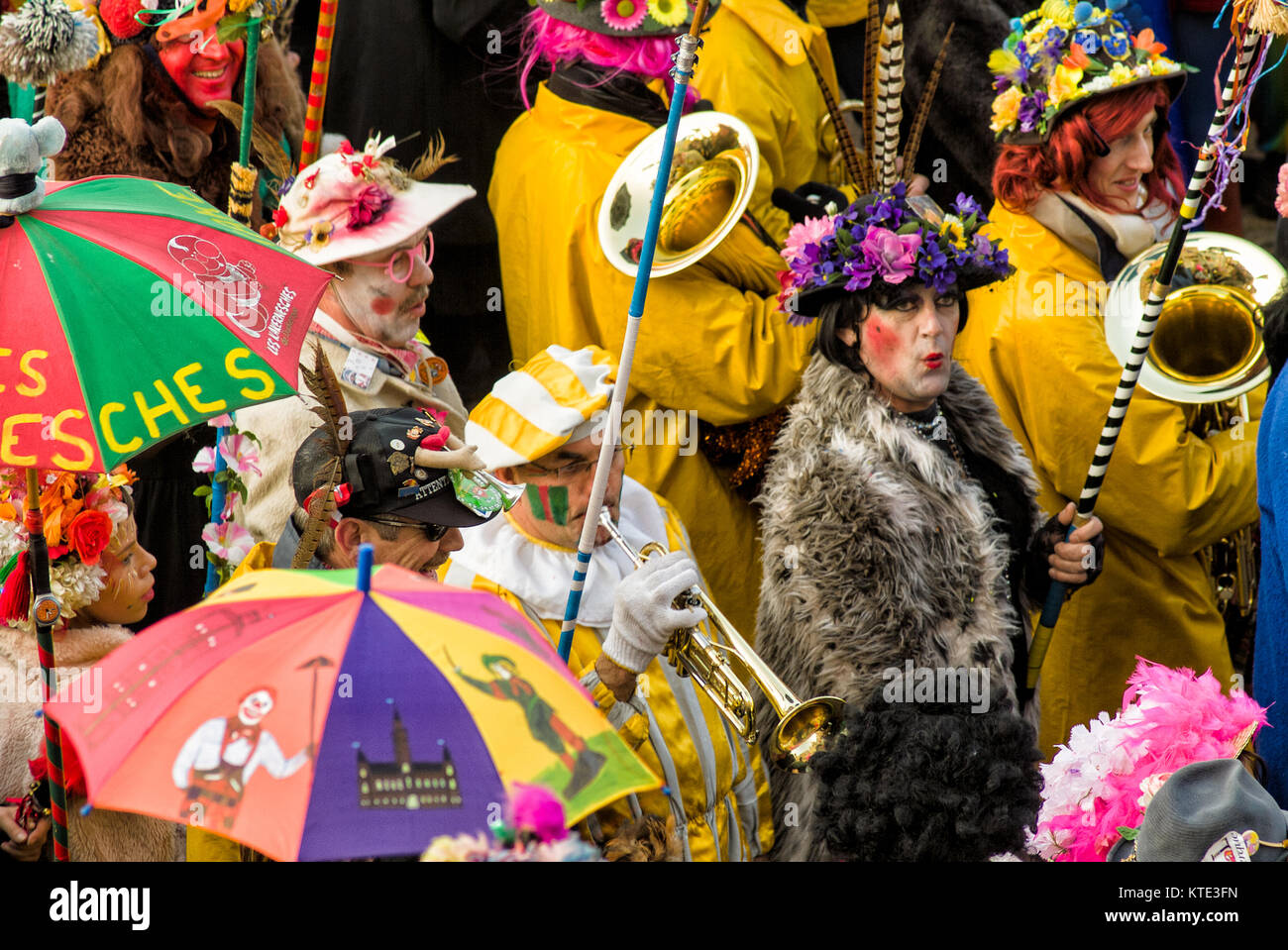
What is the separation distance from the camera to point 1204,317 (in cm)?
491

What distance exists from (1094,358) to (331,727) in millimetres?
A: 3511

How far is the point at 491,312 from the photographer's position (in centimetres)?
664

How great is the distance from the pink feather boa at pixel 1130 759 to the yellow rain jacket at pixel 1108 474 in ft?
7.09

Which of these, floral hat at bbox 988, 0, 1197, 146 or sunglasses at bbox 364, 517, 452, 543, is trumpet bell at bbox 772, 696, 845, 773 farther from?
floral hat at bbox 988, 0, 1197, 146

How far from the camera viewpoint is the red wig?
518 centimetres

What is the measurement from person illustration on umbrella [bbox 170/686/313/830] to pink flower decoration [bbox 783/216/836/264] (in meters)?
2.53

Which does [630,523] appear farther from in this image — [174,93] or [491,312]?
[491,312]

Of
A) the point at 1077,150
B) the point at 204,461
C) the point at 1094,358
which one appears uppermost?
the point at 1077,150

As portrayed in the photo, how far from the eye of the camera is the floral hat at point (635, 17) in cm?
514

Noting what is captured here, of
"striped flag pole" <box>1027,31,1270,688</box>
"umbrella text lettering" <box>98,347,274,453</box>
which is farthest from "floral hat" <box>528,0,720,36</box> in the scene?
"umbrella text lettering" <box>98,347,274,453</box>

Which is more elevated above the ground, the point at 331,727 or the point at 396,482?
the point at 396,482

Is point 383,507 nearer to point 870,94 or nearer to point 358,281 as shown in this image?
point 358,281


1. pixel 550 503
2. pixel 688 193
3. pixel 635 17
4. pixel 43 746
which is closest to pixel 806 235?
pixel 688 193

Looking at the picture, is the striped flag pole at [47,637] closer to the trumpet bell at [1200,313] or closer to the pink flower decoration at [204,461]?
the pink flower decoration at [204,461]
